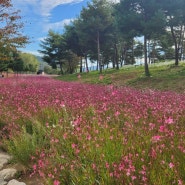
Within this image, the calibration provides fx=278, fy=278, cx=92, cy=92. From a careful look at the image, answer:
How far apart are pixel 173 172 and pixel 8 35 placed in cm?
2319

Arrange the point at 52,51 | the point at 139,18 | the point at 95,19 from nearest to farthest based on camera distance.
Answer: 1. the point at 139,18
2. the point at 95,19
3. the point at 52,51

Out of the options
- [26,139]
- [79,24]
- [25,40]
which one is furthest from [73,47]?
[26,139]

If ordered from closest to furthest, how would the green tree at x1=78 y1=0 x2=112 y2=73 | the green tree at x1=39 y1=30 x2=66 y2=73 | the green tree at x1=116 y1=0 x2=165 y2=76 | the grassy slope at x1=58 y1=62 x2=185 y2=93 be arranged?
the grassy slope at x1=58 y1=62 x2=185 y2=93 < the green tree at x1=116 y1=0 x2=165 y2=76 < the green tree at x1=78 y1=0 x2=112 y2=73 < the green tree at x1=39 y1=30 x2=66 y2=73

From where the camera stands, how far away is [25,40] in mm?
25250

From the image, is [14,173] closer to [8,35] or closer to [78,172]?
[78,172]

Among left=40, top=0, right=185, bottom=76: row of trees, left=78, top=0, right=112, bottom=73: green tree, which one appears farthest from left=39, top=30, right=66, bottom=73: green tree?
left=78, top=0, right=112, bottom=73: green tree

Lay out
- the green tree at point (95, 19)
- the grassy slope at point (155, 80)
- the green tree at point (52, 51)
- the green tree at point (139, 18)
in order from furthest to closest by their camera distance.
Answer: the green tree at point (52, 51) → the green tree at point (95, 19) → the green tree at point (139, 18) → the grassy slope at point (155, 80)

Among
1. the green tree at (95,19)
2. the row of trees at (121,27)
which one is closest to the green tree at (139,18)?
the row of trees at (121,27)

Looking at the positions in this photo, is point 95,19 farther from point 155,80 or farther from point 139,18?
point 155,80

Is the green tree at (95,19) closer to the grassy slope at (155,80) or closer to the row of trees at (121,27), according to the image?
the row of trees at (121,27)

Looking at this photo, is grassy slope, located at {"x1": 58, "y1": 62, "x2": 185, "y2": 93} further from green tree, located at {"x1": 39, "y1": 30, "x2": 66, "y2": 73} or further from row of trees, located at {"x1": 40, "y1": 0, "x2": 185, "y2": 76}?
green tree, located at {"x1": 39, "y1": 30, "x2": 66, "y2": 73}

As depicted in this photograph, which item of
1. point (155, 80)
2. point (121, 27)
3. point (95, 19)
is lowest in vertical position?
point (155, 80)

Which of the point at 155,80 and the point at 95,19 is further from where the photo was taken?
the point at 95,19

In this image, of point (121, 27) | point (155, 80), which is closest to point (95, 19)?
point (121, 27)
